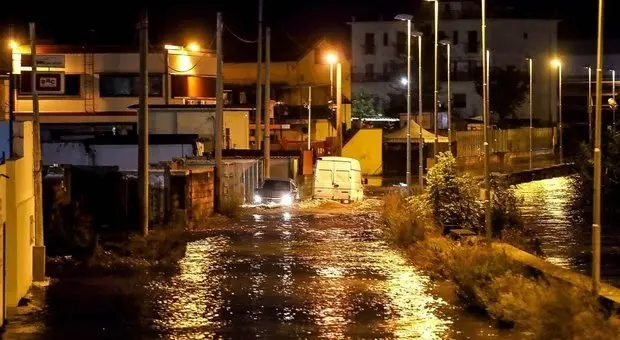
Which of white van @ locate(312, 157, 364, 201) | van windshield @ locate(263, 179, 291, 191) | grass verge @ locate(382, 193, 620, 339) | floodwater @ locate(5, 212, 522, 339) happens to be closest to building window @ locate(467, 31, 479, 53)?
van windshield @ locate(263, 179, 291, 191)

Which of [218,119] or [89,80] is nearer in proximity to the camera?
[218,119]

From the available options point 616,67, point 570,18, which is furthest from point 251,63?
point 570,18

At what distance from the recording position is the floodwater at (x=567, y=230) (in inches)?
1089

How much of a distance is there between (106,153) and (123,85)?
1849cm

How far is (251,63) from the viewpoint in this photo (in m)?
90.2

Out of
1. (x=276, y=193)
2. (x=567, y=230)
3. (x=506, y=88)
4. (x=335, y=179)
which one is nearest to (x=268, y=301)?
(x=567, y=230)

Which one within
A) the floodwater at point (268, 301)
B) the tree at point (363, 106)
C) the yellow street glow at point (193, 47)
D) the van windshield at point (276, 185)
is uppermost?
the yellow street glow at point (193, 47)

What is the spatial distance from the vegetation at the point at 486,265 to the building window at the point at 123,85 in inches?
1396

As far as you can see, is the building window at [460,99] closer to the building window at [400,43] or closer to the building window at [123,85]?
the building window at [400,43]

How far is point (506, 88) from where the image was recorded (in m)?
104

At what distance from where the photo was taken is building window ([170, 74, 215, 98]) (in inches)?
2837

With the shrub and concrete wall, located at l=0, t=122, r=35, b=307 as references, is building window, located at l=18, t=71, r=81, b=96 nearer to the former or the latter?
the shrub

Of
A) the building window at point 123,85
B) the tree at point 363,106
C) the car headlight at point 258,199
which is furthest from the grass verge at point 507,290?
the tree at point 363,106

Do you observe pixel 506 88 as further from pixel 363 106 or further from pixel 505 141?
pixel 505 141
